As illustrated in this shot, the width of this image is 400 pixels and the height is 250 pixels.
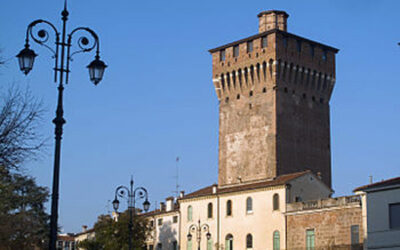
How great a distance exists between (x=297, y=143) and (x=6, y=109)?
140 feet

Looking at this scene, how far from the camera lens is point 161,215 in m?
64.8

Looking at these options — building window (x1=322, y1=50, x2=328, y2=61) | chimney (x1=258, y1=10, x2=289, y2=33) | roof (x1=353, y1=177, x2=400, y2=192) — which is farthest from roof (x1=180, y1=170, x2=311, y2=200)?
roof (x1=353, y1=177, x2=400, y2=192)

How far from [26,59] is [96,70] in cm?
154

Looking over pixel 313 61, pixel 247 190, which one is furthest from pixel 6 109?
pixel 313 61

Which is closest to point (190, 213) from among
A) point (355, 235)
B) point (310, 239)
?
point (310, 239)

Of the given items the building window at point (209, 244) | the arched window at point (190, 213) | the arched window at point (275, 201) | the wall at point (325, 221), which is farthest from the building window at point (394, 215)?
the arched window at point (190, 213)

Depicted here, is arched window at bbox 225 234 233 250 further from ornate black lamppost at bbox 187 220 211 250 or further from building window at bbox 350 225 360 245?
building window at bbox 350 225 360 245

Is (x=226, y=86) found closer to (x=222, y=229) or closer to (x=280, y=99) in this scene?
(x=280, y=99)

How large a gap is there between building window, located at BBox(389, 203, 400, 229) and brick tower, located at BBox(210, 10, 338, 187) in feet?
72.4

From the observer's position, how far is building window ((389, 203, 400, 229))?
35969mm

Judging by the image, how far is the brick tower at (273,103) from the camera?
197 feet

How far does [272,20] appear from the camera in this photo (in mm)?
63344

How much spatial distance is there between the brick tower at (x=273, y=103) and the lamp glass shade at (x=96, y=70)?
43.2m

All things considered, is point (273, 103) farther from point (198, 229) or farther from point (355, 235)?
point (355, 235)
